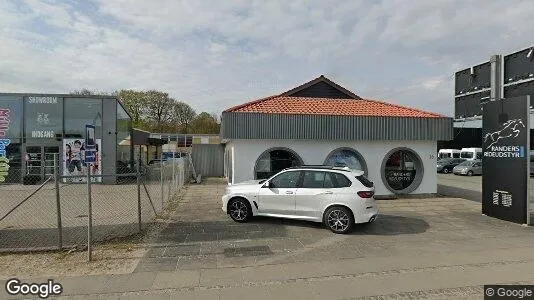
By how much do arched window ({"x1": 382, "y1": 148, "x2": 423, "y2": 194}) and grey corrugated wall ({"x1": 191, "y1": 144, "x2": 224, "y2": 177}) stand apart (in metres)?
13.9

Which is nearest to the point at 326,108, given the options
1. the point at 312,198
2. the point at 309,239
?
the point at 312,198

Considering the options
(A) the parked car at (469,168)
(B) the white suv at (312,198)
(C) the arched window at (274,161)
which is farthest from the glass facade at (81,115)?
(A) the parked car at (469,168)

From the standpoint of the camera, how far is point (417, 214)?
10984mm

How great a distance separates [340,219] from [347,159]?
6.50 m

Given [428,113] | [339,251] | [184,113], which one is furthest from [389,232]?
[184,113]

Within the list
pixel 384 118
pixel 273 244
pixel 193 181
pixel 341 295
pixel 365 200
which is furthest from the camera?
pixel 193 181

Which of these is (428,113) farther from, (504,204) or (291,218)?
(291,218)

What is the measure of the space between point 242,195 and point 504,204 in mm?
7303

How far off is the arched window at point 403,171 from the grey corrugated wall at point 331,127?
89cm

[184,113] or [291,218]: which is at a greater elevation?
[184,113]

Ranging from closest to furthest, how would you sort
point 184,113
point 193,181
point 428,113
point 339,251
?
point 339,251 → point 428,113 → point 193,181 → point 184,113

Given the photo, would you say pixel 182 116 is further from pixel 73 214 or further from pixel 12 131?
pixel 73 214

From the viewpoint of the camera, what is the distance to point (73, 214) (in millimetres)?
10500

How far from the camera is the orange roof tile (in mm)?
14383
